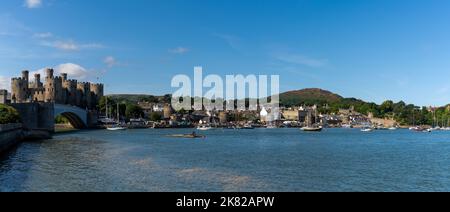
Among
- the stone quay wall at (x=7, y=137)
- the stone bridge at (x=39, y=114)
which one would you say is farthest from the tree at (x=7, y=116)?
the stone bridge at (x=39, y=114)

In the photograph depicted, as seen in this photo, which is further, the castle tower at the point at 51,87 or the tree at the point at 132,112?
the tree at the point at 132,112

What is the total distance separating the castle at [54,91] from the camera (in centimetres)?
9050

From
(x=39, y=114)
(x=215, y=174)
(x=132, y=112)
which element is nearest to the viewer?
Answer: (x=215, y=174)

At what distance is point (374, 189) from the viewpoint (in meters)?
20.3

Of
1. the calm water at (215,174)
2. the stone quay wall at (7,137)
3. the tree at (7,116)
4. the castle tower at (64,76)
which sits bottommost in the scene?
the calm water at (215,174)

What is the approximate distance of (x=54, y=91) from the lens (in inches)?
3907

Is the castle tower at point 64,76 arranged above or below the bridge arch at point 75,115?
above

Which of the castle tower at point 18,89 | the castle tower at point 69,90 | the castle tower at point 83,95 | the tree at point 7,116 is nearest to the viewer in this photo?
the tree at point 7,116

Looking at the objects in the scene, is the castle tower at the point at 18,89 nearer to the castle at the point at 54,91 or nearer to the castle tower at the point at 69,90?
the castle at the point at 54,91

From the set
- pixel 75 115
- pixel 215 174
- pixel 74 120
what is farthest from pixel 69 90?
pixel 215 174

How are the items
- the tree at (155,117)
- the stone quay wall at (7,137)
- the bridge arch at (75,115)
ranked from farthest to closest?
1. the tree at (155,117)
2. the bridge arch at (75,115)
3. the stone quay wall at (7,137)

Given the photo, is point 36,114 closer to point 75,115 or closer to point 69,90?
point 75,115
